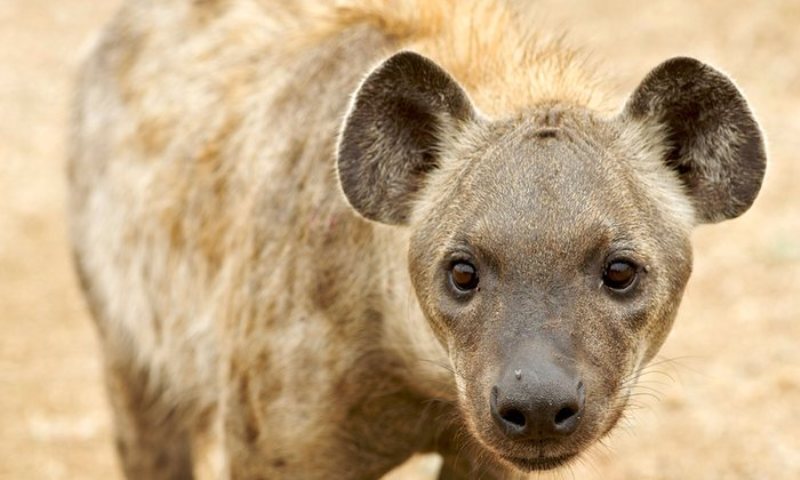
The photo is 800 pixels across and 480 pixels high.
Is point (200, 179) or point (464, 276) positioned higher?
point (464, 276)

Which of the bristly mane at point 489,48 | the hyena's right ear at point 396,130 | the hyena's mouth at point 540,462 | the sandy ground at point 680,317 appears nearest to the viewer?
the hyena's mouth at point 540,462

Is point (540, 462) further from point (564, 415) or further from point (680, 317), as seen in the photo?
point (680, 317)

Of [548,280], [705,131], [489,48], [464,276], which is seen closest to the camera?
[548,280]

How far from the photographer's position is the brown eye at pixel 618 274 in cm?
319

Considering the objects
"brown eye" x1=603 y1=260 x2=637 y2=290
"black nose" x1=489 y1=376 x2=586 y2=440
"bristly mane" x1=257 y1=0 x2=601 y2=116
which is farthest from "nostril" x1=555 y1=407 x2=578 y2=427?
"bristly mane" x1=257 y1=0 x2=601 y2=116

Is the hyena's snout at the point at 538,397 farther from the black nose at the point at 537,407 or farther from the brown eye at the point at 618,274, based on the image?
the brown eye at the point at 618,274

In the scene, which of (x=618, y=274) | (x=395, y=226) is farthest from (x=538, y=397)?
(x=395, y=226)

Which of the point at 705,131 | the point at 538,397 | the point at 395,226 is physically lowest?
the point at 395,226

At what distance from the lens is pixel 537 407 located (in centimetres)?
297

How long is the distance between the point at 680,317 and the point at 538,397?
13.9 feet

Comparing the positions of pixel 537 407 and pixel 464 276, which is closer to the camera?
pixel 537 407

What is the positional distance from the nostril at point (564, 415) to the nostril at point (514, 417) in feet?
0.22

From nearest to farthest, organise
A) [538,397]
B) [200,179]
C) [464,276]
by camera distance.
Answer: [538,397]
[464,276]
[200,179]

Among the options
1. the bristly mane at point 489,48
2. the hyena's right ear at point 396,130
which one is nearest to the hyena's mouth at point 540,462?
the hyena's right ear at point 396,130
